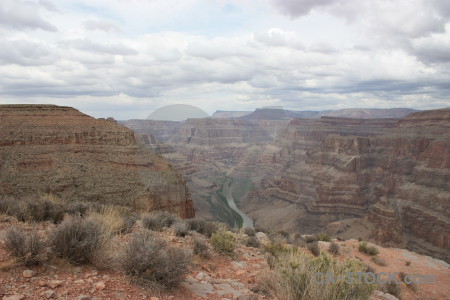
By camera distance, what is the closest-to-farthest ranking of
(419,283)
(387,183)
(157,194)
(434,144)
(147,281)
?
1. (147,281)
2. (419,283)
3. (157,194)
4. (434,144)
5. (387,183)

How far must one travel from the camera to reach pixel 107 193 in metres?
24.4

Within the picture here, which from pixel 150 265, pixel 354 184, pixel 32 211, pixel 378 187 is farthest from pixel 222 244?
pixel 354 184

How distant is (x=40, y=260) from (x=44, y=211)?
18.9 feet

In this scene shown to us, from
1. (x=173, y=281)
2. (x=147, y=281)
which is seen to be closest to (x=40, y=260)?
(x=147, y=281)

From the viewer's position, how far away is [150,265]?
484 cm

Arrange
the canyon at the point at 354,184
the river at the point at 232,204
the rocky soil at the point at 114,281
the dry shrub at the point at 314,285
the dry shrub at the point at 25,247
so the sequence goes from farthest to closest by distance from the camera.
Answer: the river at the point at 232,204 < the canyon at the point at 354,184 < the dry shrub at the point at 25,247 < the dry shrub at the point at 314,285 < the rocky soil at the point at 114,281

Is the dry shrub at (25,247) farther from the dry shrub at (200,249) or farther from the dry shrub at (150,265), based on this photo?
the dry shrub at (200,249)

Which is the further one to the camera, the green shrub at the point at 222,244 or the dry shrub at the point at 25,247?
the green shrub at the point at 222,244

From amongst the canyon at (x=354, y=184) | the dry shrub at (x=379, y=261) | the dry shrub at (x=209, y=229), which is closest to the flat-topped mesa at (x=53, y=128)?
the dry shrub at (x=209, y=229)

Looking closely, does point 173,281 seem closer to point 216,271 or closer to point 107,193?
point 216,271

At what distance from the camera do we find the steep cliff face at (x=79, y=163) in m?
23.9

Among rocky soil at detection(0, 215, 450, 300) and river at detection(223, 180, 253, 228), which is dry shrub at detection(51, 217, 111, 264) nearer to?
rocky soil at detection(0, 215, 450, 300)

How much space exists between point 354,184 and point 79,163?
62.6 meters

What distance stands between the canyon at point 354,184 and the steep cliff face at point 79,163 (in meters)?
23.7
